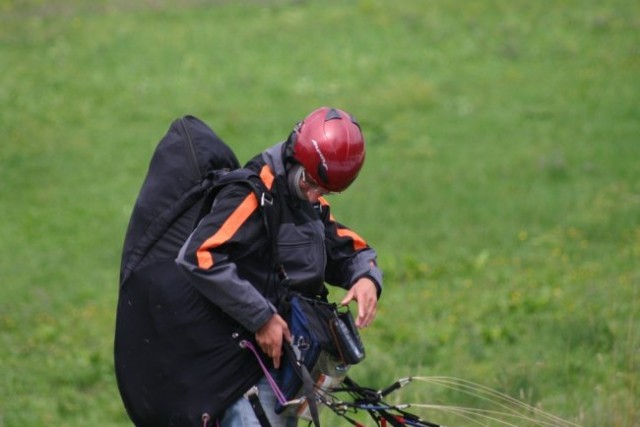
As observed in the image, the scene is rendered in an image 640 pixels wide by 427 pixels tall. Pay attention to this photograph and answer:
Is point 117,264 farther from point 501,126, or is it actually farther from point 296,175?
point 296,175

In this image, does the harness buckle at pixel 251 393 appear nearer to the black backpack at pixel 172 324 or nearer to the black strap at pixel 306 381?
the black backpack at pixel 172 324

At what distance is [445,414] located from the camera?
6.85 meters

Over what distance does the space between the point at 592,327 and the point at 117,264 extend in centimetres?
597

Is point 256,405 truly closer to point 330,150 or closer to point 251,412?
point 251,412

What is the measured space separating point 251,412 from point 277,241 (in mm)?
655

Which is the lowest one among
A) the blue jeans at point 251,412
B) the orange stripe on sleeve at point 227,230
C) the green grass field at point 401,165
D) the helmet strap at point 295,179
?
the blue jeans at point 251,412

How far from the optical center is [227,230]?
418 cm

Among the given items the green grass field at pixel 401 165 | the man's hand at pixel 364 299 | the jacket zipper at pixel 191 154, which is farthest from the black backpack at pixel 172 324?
the green grass field at pixel 401 165

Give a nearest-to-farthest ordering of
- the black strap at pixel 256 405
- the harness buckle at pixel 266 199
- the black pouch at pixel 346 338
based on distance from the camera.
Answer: the harness buckle at pixel 266 199 → the black pouch at pixel 346 338 → the black strap at pixel 256 405

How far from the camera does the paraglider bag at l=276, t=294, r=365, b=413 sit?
14.1 ft

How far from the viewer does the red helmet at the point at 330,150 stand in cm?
430

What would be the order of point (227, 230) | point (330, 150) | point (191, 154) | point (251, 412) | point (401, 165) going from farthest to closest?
point (401, 165) → point (191, 154) → point (251, 412) → point (330, 150) → point (227, 230)

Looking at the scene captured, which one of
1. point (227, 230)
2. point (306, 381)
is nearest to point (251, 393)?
point (306, 381)

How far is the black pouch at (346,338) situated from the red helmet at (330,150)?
48 centimetres
